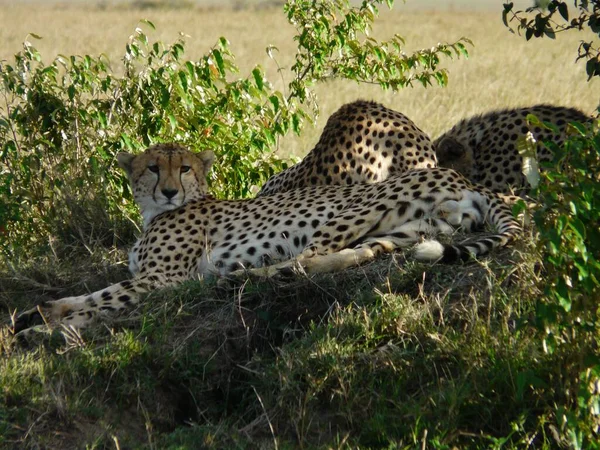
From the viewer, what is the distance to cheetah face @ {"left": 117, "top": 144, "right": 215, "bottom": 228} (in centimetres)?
495

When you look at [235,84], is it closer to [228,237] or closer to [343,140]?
[343,140]

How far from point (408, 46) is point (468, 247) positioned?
11607mm

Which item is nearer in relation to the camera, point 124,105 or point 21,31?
point 124,105

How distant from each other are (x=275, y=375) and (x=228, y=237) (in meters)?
1.49

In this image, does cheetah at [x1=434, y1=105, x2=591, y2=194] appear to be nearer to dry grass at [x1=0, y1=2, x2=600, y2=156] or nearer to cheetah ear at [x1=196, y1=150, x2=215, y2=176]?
cheetah ear at [x1=196, y1=150, x2=215, y2=176]

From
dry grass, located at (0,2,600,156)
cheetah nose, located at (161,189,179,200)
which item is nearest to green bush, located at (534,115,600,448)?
cheetah nose, located at (161,189,179,200)

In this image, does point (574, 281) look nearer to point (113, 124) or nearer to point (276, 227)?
point (276, 227)

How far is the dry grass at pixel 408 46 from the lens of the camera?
1008 cm

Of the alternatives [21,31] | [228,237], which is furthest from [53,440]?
[21,31]

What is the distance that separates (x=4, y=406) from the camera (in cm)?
329

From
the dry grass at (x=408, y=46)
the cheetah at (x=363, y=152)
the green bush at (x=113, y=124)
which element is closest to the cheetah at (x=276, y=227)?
the cheetah at (x=363, y=152)

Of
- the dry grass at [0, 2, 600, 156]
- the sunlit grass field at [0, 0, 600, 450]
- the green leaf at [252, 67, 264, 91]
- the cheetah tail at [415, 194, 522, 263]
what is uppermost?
the green leaf at [252, 67, 264, 91]

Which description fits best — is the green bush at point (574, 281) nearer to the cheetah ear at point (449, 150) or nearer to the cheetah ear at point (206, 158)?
the cheetah ear at point (206, 158)

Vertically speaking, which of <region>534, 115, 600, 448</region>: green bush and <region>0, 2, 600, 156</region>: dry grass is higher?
<region>534, 115, 600, 448</region>: green bush
